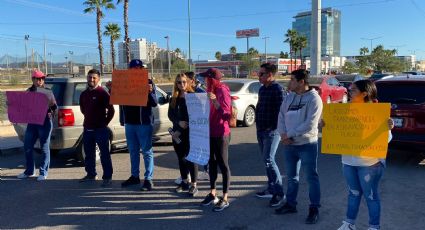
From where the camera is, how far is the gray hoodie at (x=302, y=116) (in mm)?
4633

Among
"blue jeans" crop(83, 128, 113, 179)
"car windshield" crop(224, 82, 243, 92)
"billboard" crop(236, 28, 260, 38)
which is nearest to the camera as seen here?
"blue jeans" crop(83, 128, 113, 179)

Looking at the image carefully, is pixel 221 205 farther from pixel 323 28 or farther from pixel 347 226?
pixel 323 28

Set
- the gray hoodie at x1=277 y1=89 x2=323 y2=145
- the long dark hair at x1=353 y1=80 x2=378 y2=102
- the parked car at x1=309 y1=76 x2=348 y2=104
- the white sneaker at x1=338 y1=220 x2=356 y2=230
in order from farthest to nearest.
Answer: the parked car at x1=309 y1=76 x2=348 y2=104
the gray hoodie at x1=277 y1=89 x2=323 y2=145
the white sneaker at x1=338 y1=220 x2=356 y2=230
the long dark hair at x1=353 y1=80 x2=378 y2=102

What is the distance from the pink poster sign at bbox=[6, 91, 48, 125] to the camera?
7.09m

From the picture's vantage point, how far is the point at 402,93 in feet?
24.7

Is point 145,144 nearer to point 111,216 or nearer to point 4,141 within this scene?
point 111,216

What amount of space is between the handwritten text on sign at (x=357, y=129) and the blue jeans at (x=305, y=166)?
0.57ft

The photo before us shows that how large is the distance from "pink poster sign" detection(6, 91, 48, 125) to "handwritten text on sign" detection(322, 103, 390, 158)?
4.83 metres

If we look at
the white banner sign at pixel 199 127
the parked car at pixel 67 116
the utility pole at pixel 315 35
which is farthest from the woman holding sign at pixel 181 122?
the utility pole at pixel 315 35

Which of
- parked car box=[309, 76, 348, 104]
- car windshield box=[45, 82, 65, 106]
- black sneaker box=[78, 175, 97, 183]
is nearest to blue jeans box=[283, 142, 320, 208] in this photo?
black sneaker box=[78, 175, 97, 183]

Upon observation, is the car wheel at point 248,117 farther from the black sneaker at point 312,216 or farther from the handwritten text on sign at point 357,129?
the handwritten text on sign at point 357,129

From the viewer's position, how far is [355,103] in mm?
4359

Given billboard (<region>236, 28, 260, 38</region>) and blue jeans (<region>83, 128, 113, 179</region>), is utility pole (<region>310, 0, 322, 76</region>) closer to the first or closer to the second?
blue jeans (<region>83, 128, 113, 179</region>)

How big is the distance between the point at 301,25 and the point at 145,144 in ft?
345
